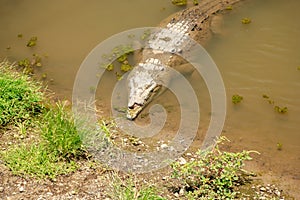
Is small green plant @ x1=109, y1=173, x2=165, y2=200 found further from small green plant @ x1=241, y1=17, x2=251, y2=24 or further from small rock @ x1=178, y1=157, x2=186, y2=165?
small green plant @ x1=241, y1=17, x2=251, y2=24

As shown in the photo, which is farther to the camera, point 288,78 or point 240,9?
point 240,9

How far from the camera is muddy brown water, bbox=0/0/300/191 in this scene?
5594mm

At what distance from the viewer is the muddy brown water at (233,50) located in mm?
5594

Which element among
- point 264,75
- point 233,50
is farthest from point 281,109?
point 233,50

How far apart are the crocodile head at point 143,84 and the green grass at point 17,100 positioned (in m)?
1.33

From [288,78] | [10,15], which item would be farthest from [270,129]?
[10,15]

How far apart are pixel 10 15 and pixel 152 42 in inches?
119

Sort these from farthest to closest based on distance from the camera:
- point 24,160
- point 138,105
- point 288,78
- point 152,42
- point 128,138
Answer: point 152,42
point 288,78
point 138,105
point 128,138
point 24,160

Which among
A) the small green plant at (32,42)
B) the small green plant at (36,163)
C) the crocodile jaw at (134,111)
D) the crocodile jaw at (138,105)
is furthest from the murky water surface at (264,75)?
the small green plant at (32,42)

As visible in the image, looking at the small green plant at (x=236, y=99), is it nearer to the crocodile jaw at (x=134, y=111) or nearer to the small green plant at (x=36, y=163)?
the crocodile jaw at (x=134, y=111)

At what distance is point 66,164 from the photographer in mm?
4656

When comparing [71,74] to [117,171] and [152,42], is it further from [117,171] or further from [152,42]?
[117,171]

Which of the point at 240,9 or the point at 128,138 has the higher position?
the point at 240,9

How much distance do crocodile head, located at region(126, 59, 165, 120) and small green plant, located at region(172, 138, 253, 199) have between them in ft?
4.89
